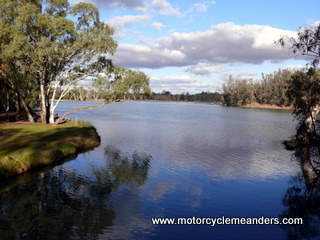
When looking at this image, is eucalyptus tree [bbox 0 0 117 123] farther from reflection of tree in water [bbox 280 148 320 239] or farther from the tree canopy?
reflection of tree in water [bbox 280 148 320 239]

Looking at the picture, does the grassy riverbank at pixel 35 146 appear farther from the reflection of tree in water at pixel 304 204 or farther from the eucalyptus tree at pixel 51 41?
the reflection of tree in water at pixel 304 204

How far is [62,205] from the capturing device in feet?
46.5

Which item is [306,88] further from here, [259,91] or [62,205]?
[259,91]

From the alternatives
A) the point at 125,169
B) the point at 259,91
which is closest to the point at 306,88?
the point at 125,169

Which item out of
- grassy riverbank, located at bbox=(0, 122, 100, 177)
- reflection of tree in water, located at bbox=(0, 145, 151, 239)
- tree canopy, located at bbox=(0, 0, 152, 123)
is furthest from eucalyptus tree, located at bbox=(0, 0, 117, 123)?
reflection of tree in water, located at bbox=(0, 145, 151, 239)

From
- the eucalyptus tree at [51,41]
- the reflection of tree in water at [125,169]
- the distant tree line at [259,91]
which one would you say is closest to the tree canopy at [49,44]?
the eucalyptus tree at [51,41]

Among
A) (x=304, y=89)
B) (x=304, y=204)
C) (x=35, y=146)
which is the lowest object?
(x=304, y=204)

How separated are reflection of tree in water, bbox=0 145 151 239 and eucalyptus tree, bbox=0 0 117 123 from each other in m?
17.7

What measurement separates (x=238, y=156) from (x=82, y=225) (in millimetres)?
18208

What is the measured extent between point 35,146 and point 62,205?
37.5 feet

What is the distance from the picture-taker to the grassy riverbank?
64.4 feet

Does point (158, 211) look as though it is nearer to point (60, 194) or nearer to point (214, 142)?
point (60, 194)

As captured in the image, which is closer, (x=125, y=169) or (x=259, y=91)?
(x=125, y=169)

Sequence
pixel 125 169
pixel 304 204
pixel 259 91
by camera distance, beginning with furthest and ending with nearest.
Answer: pixel 259 91
pixel 125 169
pixel 304 204
